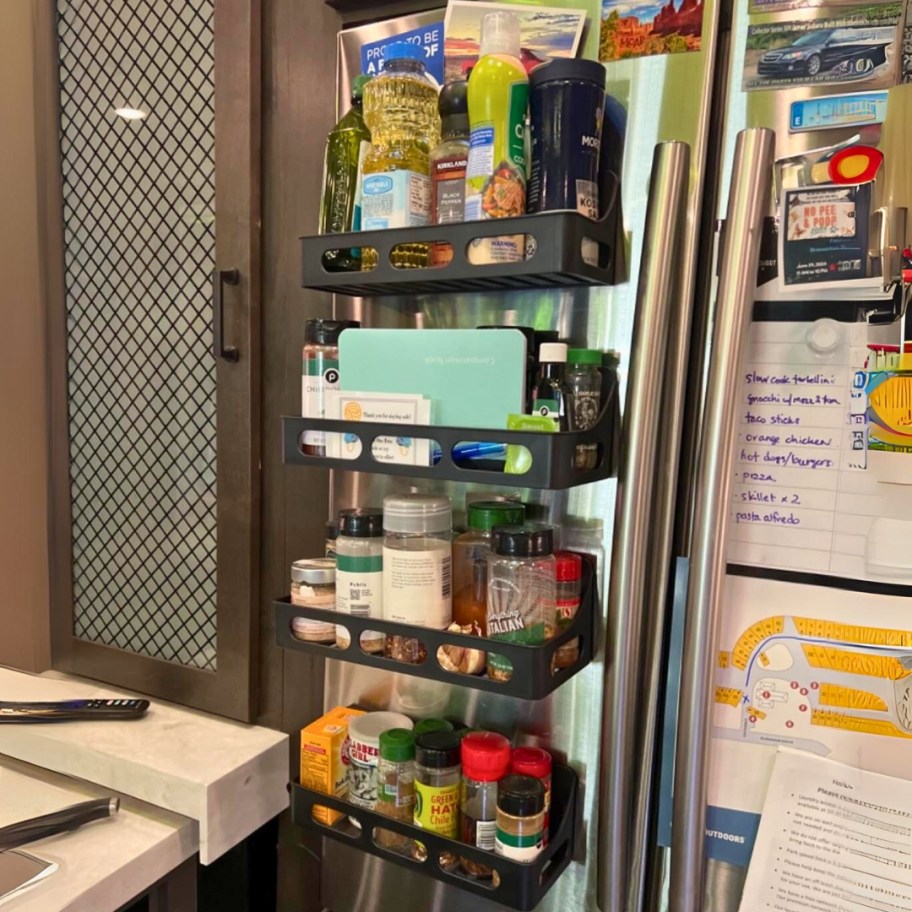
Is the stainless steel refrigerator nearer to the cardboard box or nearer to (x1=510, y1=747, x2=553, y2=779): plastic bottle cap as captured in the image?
(x1=510, y1=747, x2=553, y2=779): plastic bottle cap

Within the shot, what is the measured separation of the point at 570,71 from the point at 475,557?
570 mm

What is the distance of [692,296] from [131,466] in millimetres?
943

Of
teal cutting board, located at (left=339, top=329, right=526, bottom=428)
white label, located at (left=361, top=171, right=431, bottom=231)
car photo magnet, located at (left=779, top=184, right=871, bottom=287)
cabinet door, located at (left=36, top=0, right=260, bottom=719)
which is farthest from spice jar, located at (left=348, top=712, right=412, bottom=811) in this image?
car photo magnet, located at (left=779, top=184, right=871, bottom=287)

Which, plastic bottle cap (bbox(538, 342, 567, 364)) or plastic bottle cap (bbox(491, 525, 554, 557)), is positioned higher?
plastic bottle cap (bbox(538, 342, 567, 364))

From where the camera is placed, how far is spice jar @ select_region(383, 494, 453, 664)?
938mm

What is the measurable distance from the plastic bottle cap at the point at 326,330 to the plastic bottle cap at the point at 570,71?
38 cm

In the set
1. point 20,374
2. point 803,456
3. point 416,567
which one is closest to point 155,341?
point 20,374

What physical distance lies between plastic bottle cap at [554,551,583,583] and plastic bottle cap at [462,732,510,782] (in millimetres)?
232

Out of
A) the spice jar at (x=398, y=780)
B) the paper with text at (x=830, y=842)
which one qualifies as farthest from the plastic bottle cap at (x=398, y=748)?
the paper with text at (x=830, y=842)

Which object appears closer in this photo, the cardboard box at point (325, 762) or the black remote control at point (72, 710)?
the cardboard box at point (325, 762)

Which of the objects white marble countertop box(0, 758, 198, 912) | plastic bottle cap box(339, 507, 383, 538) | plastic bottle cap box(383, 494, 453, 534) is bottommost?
white marble countertop box(0, 758, 198, 912)

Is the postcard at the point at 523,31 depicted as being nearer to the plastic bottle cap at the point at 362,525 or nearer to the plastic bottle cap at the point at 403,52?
the plastic bottle cap at the point at 403,52

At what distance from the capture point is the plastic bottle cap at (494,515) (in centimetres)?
97

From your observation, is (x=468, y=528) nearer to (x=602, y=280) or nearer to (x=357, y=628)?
(x=357, y=628)
